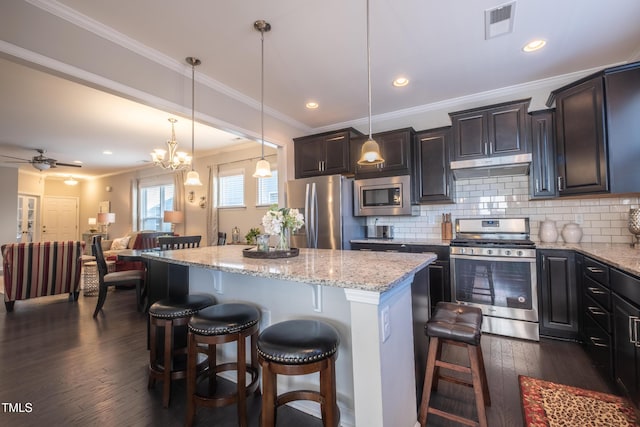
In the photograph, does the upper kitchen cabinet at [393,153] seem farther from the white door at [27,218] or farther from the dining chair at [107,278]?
the white door at [27,218]

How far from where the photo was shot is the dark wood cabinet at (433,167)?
349 cm

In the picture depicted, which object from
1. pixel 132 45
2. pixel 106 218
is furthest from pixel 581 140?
pixel 106 218

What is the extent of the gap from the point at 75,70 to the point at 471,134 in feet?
12.5

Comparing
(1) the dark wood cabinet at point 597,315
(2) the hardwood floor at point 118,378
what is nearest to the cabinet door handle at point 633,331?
(1) the dark wood cabinet at point 597,315

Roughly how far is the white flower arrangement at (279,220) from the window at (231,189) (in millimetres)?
4124

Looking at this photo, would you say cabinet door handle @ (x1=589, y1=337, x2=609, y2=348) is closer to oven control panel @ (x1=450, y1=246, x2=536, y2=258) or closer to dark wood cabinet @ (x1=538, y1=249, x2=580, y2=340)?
dark wood cabinet @ (x1=538, y1=249, x2=580, y2=340)

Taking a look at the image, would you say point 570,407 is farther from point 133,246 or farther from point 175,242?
point 133,246

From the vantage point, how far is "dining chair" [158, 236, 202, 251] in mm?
2953

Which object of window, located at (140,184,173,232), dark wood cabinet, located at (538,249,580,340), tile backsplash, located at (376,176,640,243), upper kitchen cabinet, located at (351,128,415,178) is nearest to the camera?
dark wood cabinet, located at (538,249,580,340)

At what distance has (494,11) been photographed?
7.03 feet

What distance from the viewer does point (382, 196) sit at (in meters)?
3.84

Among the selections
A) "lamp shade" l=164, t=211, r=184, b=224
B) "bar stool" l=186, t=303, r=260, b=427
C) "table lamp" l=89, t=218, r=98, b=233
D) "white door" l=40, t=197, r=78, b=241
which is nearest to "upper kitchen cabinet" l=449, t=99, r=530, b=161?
"bar stool" l=186, t=303, r=260, b=427

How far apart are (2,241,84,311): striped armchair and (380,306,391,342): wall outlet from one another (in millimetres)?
5221

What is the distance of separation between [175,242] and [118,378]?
1.35 m
